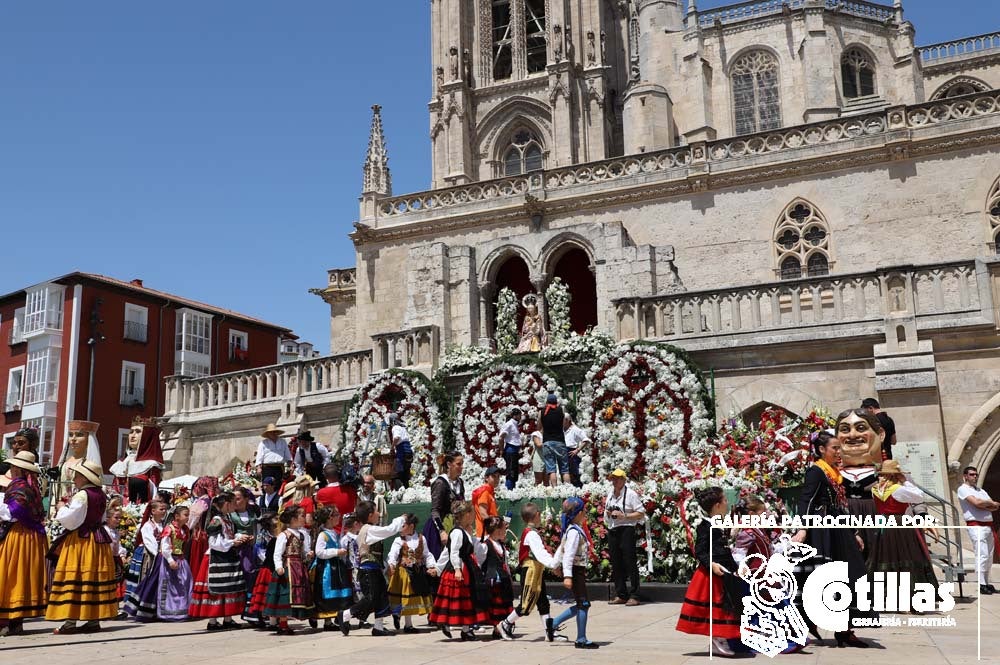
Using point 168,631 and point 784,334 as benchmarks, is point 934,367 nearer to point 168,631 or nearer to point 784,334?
point 784,334

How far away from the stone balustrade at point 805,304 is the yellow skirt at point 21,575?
11394 millimetres

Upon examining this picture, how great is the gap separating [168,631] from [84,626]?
3.05ft

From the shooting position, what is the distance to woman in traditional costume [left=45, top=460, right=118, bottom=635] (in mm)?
10195

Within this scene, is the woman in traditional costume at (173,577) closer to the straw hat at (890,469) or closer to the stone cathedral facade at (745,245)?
the straw hat at (890,469)

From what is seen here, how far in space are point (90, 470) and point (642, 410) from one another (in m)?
9.78

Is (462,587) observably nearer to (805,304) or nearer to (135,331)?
(805,304)

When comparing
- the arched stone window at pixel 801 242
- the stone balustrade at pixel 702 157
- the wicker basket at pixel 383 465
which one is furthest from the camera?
the arched stone window at pixel 801 242

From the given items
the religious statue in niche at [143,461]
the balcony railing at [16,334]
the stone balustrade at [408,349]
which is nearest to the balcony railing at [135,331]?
the balcony railing at [16,334]

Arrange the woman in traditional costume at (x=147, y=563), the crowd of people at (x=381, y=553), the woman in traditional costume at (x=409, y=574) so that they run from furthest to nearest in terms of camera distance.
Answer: the woman in traditional costume at (x=147, y=563), the woman in traditional costume at (x=409, y=574), the crowd of people at (x=381, y=553)

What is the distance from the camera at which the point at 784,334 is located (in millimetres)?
17188

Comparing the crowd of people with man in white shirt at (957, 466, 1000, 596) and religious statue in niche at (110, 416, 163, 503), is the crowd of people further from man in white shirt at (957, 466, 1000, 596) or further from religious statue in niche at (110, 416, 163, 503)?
religious statue in niche at (110, 416, 163, 503)

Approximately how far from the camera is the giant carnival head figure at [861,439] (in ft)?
27.6

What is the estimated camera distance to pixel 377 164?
93.9ft

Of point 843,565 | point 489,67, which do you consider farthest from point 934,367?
point 489,67
